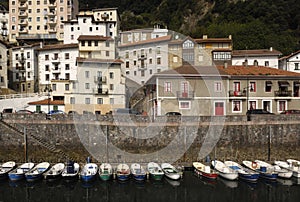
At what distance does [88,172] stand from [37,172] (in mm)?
4549

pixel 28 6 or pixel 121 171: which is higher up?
pixel 28 6

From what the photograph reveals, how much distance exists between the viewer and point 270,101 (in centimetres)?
5088

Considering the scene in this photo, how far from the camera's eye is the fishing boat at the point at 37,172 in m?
34.9

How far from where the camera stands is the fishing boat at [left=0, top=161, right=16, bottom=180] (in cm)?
3597

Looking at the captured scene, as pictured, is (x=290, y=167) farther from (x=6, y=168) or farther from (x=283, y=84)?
(x=6, y=168)

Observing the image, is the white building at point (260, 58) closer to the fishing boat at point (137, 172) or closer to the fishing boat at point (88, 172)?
Result: the fishing boat at point (137, 172)

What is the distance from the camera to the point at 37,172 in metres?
35.7

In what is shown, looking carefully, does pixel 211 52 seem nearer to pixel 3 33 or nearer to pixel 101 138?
pixel 101 138

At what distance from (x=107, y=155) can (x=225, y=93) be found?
17874 mm

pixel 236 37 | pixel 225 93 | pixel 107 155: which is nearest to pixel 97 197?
pixel 107 155

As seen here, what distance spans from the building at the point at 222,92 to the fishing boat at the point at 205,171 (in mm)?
11648

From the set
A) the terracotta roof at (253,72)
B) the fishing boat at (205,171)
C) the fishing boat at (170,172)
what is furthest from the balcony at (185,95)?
the fishing boat at (170,172)

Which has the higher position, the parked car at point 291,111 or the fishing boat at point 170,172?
the parked car at point 291,111

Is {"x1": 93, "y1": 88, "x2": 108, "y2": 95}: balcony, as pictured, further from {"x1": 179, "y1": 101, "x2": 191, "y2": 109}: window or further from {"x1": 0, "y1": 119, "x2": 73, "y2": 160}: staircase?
{"x1": 0, "y1": 119, "x2": 73, "y2": 160}: staircase
